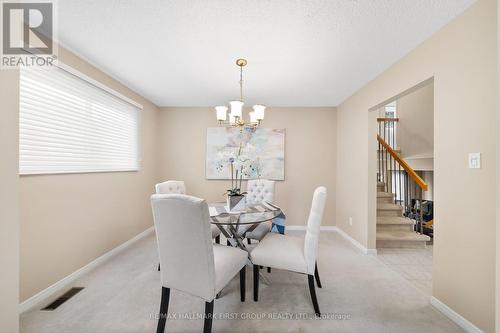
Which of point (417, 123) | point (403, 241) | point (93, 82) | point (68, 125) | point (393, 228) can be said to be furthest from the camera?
point (417, 123)

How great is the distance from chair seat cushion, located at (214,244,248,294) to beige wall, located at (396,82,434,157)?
442 centimetres

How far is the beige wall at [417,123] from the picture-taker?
13.6 feet

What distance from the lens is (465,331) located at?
60.1 inches

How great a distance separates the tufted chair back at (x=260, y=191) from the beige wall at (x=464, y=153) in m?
1.89

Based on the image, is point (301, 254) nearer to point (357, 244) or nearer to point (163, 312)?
point (163, 312)

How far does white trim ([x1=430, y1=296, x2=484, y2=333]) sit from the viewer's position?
58.6 inches

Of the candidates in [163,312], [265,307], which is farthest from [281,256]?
[163,312]

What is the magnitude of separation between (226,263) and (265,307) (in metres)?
0.62

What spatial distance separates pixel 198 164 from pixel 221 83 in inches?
69.0

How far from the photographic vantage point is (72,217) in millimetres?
2156

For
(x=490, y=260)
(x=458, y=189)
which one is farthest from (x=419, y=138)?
(x=490, y=260)

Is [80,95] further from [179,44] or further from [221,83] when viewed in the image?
[221,83]

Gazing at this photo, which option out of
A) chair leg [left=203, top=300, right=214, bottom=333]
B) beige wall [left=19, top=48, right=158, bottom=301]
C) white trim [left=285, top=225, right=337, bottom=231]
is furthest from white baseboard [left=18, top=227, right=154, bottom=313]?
white trim [left=285, top=225, right=337, bottom=231]

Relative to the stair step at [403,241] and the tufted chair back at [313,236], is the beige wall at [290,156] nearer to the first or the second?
the stair step at [403,241]
